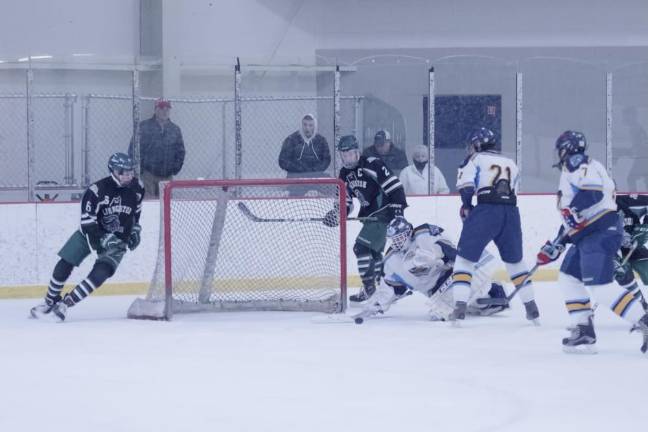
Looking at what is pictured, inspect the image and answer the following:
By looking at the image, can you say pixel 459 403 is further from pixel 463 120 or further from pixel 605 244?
pixel 463 120

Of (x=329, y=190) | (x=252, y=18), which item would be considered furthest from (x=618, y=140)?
(x=252, y=18)

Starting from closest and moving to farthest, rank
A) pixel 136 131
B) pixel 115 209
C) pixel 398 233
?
pixel 398 233 → pixel 115 209 → pixel 136 131

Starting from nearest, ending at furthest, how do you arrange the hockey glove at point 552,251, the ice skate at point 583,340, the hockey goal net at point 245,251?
the ice skate at point 583,340
the hockey glove at point 552,251
the hockey goal net at point 245,251

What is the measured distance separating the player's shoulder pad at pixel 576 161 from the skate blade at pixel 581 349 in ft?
2.94

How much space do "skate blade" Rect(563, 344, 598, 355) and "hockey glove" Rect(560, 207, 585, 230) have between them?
609 millimetres

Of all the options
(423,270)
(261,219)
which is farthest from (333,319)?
(261,219)

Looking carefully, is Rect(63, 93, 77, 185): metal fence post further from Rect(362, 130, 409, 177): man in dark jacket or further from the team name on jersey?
the team name on jersey

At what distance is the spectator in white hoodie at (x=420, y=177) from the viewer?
34.0ft

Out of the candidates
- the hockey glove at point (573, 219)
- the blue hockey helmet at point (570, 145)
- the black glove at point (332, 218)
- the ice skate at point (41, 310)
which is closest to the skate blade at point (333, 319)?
the black glove at point (332, 218)

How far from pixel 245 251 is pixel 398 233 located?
1.50 meters

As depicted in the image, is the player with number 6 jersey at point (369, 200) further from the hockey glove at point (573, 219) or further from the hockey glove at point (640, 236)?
the hockey glove at point (573, 219)

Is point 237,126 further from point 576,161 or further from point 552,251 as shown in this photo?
point 576,161

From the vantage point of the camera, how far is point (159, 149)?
10398mm

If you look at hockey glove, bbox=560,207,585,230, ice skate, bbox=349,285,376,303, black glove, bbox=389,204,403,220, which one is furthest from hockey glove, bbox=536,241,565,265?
ice skate, bbox=349,285,376,303
